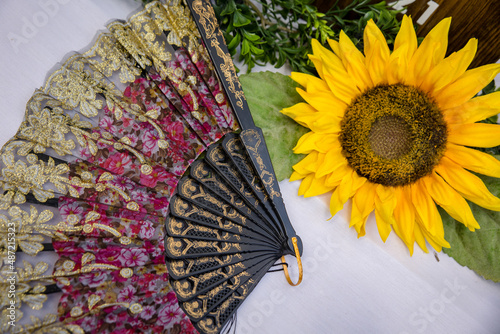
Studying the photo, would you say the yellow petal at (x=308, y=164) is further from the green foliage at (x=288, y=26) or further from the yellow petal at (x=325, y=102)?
the green foliage at (x=288, y=26)

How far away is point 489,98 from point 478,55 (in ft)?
0.68

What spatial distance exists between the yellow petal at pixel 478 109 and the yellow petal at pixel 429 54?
97 mm

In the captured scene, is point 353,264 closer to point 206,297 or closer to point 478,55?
point 206,297

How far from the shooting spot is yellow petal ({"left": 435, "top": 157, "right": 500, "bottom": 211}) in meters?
0.61

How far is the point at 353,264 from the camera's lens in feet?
2.43

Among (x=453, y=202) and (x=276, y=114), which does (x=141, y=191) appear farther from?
(x=453, y=202)

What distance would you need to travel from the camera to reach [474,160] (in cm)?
61

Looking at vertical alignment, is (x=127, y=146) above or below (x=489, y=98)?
above

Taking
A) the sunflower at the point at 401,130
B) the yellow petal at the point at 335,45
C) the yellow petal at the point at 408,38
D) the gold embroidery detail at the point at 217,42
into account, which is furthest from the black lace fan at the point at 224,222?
the yellow petal at the point at 408,38

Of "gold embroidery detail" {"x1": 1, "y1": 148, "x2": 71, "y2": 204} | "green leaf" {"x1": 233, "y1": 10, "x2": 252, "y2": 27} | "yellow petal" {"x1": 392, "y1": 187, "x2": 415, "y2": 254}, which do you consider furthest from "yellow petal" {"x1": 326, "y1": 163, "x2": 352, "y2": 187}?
"gold embroidery detail" {"x1": 1, "y1": 148, "x2": 71, "y2": 204}

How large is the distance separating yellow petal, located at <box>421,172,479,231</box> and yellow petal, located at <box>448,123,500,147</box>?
88 millimetres

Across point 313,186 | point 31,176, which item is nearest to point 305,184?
point 313,186

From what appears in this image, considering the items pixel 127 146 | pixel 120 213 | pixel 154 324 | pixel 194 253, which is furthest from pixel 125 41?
pixel 154 324

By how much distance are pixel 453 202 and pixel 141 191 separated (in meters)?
0.66
